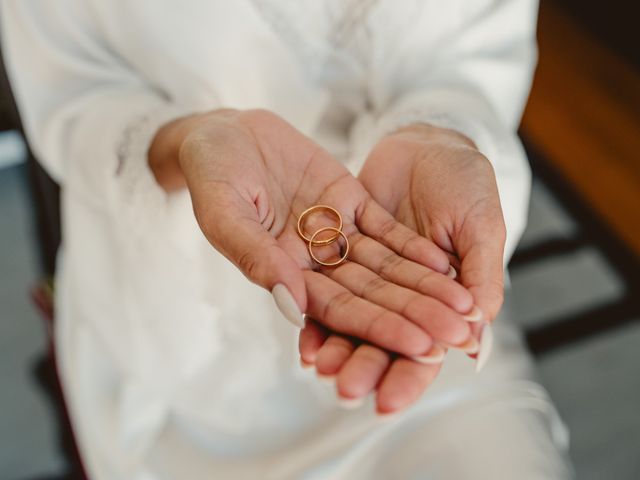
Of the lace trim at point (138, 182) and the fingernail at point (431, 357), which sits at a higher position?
the fingernail at point (431, 357)

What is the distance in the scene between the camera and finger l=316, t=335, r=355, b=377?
513mm

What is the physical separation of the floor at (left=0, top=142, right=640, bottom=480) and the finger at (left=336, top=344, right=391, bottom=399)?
0.94m

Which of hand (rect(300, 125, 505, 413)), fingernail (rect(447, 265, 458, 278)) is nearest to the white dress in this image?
hand (rect(300, 125, 505, 413))

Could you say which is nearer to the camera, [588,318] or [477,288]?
[477,288]

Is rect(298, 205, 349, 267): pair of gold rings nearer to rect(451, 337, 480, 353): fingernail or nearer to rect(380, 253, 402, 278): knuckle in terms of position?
rect(380, 253, 402, 278): knuckle

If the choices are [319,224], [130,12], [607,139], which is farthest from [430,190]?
[607,139]

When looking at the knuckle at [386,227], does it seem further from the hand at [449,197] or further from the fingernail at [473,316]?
the fingernail at [473,316]

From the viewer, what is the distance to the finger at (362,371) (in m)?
0.49

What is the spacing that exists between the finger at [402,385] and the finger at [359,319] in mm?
11

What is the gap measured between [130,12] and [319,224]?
0.33m

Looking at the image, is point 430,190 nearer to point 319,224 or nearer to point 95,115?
point 319,224

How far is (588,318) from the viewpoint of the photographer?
1.54 m

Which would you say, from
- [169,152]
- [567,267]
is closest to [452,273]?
[169,152]

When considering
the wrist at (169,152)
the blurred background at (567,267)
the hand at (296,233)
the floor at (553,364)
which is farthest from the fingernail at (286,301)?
the floor at (553,364)
